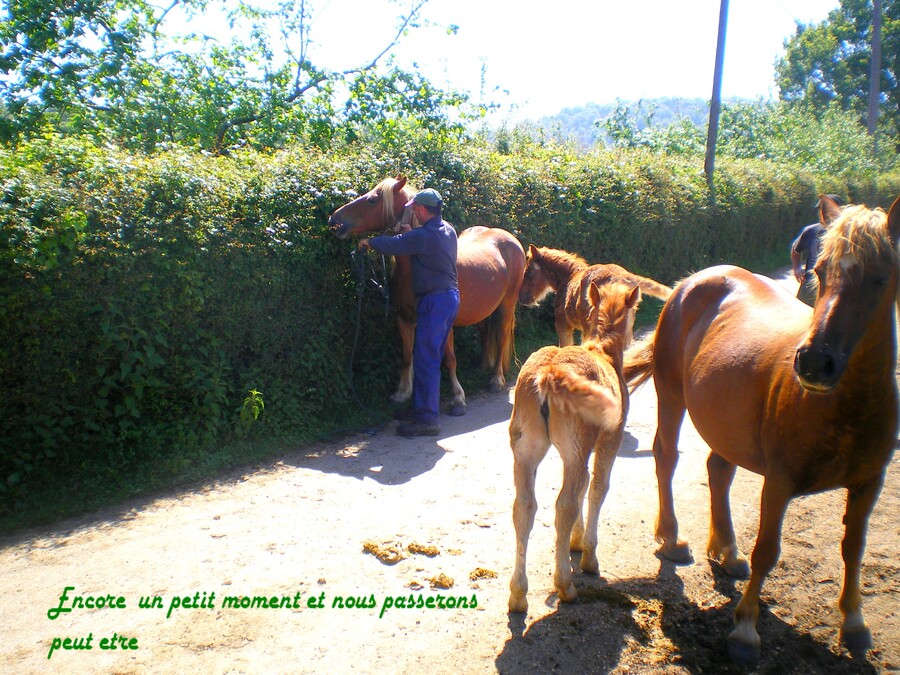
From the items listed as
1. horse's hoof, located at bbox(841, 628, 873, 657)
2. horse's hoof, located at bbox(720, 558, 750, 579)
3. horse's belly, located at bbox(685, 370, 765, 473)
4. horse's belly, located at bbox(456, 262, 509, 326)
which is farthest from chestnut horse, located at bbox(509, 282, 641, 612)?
horse's belly, located at bbox(456, 262, 509, 326)

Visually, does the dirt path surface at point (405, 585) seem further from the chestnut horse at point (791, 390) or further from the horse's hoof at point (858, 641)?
the chestnut horse at point (791, 390)

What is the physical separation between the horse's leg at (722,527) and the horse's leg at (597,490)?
81 cm

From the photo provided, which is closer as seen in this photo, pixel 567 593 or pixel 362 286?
pixel 567 593

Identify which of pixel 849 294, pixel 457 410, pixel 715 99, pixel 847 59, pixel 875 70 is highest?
pixel 847 59

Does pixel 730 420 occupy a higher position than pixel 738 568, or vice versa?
pixel 730 420

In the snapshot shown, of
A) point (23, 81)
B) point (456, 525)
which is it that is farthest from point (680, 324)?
point (23, 81)

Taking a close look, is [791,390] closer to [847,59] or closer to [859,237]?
[859,237]

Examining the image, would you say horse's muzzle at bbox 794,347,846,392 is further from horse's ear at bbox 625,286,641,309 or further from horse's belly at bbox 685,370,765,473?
horse's ear at bbox 625,286,641,309

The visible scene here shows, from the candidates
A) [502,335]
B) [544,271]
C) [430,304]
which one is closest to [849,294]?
[430,304]

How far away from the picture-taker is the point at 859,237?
299 cm

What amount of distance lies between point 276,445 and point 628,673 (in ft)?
13.0

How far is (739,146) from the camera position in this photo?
95.5 ft

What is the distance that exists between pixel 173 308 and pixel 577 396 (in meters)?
3.64

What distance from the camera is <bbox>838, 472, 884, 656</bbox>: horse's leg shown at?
3477 mm
